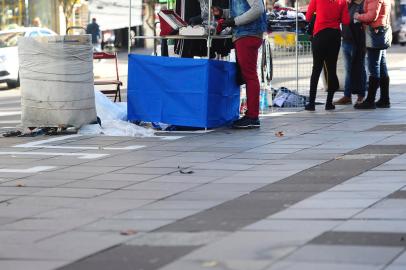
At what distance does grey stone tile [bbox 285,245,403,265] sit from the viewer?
5.48m

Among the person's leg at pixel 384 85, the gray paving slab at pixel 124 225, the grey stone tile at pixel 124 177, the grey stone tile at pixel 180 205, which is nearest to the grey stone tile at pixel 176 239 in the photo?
the gray paving slab at pixel 124 225

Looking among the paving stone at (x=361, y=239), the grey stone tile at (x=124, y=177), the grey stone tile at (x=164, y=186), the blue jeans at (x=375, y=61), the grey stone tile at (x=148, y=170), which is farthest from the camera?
the blue jeans at (x=375, y=61)

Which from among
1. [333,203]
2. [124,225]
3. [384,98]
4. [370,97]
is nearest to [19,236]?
[124,225]

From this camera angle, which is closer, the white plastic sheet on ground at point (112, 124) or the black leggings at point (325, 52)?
the white plastic sheet on ground at point (112, 124)

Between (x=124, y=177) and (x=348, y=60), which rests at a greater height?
(x=348, y=60)

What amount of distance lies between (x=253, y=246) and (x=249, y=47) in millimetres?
6965

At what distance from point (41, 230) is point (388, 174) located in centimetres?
329

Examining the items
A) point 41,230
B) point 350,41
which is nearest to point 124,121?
point 350,41

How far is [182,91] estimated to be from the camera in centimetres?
1260

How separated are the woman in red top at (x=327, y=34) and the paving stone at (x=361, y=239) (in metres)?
8.62

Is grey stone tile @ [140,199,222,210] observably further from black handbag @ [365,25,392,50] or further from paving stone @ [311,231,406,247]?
black handbag @ [365,25,392,50]

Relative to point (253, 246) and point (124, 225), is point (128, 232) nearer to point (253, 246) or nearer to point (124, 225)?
point (124, 225)

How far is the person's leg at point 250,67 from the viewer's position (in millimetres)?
12641

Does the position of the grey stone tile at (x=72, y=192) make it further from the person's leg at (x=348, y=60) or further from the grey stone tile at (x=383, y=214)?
the person's leg at (x=348, y=60)
